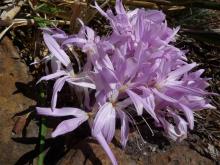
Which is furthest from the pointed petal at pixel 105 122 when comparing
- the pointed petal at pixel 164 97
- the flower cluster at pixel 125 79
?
the pointed petal at pixel 164 97

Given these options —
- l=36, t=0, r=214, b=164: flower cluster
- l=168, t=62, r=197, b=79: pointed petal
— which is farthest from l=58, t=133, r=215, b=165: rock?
l=168, t=62, r=197, b=79: pointed petal

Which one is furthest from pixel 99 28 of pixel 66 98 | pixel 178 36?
pixel 66 98

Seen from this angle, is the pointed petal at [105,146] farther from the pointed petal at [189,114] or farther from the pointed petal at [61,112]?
the pointed petal at [189,114]

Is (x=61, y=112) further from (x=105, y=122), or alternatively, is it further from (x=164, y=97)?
(x=164, y=97)

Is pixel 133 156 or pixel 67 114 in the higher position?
pixel 67 114

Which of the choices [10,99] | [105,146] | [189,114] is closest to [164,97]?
[189,114]
